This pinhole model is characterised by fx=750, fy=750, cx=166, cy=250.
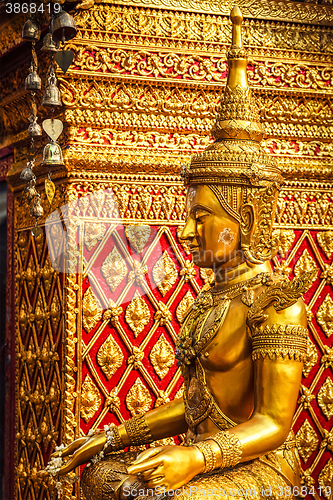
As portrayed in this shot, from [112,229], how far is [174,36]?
1.12m

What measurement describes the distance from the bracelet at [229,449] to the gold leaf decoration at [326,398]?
198 cm

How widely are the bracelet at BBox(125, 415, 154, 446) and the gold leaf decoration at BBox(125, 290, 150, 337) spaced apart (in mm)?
1024

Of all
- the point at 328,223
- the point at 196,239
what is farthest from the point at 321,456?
the point at 196,239

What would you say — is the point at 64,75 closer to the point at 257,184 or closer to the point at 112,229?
the point at 112,229

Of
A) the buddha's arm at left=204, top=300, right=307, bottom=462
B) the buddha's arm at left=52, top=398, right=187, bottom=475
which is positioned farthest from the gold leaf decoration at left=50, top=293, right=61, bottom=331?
A: the buddha's arm at left=204, top=300, right=307, bottom=462

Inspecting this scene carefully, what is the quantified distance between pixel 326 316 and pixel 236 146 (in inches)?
73.8

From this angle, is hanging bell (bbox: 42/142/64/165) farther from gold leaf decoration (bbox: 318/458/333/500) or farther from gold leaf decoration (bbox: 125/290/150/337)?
gold leaf decoration (bbox: 318/458/333/500)

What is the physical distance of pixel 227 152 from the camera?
9.32 ft

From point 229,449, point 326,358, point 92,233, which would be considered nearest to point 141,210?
point 92,233

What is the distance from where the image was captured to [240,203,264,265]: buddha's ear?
2859 mm

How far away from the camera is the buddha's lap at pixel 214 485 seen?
253 centimetres

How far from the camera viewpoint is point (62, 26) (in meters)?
3.29

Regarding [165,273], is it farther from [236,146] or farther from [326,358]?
[236,146]

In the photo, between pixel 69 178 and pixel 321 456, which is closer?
pixel 69 178
